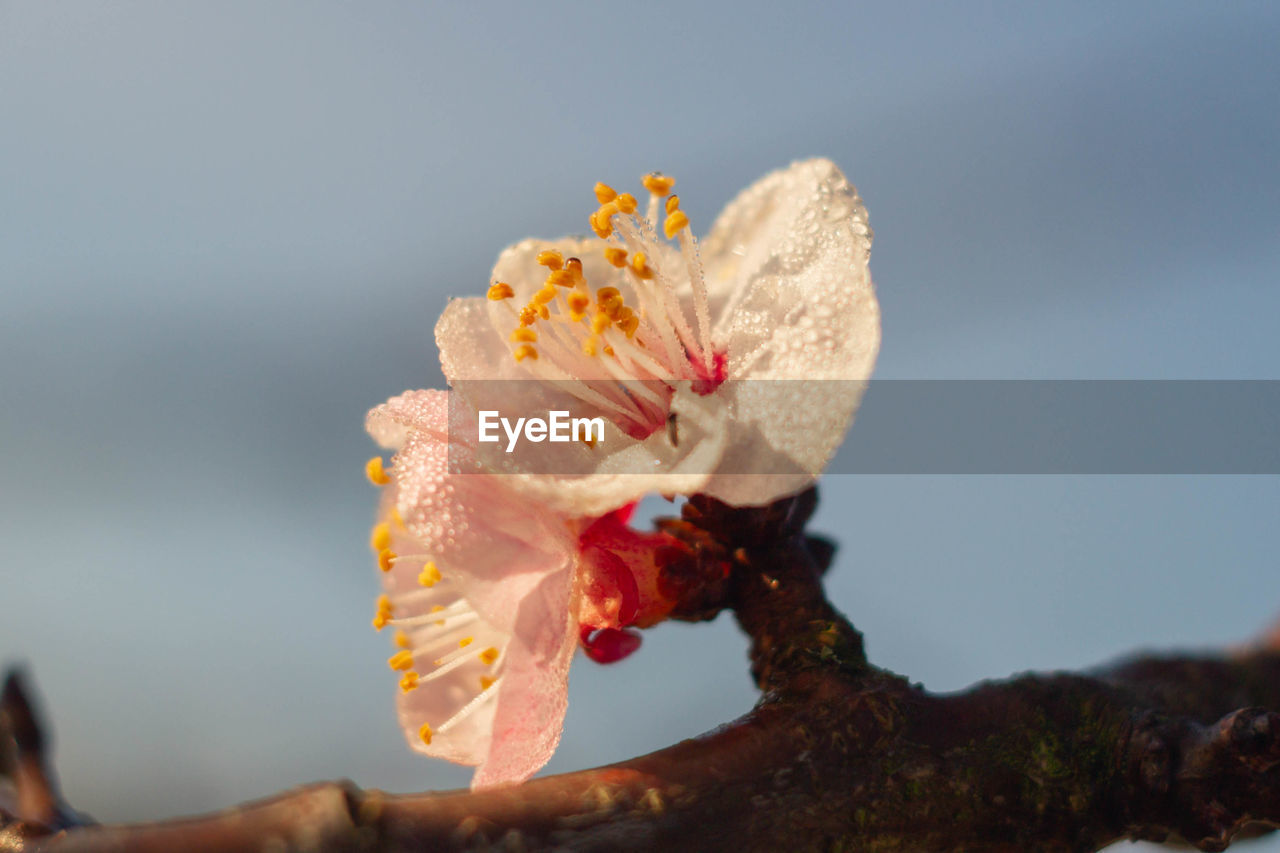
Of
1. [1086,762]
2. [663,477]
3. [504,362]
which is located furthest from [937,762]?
[504,362]

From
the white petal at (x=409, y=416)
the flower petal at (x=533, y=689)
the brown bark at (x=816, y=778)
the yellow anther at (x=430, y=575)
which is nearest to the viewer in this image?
the brown bark at (x=816, y=778)

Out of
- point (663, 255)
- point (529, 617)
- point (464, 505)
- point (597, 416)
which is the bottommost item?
point (529, 617)

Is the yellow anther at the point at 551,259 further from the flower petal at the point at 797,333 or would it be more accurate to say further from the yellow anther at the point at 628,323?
the flower petal at the point at 797,333

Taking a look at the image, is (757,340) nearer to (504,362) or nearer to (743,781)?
(504,362)

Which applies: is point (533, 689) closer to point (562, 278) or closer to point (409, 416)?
point (409, 416)

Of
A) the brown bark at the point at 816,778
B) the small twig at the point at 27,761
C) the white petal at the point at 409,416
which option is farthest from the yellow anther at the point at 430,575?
the small twig at the point at 27,761

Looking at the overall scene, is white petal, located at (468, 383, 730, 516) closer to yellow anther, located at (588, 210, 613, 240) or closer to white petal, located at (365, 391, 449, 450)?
white petal, located at (365, 391, 449, 450)

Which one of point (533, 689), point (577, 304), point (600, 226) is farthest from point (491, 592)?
point (600, 226)
